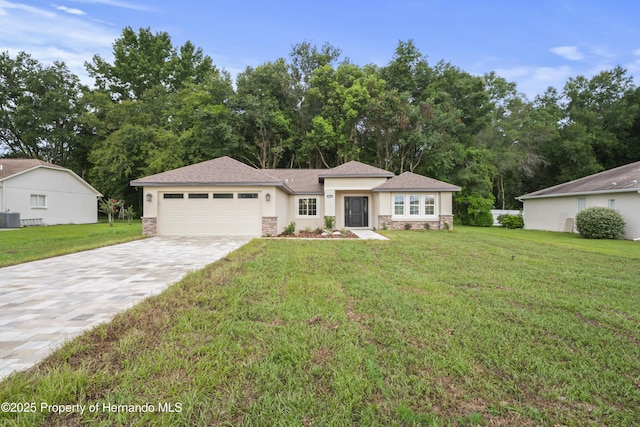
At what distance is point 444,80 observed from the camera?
2539 centimetres

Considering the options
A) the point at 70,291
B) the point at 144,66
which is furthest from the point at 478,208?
the point at 144,66

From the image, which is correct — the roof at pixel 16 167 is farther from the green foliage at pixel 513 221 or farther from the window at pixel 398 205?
the green foliage at pixel 513 221

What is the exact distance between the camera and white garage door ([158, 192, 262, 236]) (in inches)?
519

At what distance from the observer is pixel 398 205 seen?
1666cm

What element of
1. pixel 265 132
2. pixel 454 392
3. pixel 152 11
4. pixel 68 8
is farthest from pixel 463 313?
pixel 265 132

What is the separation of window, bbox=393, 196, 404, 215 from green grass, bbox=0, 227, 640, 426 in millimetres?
11587

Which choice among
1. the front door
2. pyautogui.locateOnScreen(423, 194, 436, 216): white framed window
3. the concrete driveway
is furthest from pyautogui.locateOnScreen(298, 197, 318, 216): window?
the concrete driveway

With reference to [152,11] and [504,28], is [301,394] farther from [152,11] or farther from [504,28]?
[504,28]

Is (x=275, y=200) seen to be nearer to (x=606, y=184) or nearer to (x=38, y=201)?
(x=606, y=184)

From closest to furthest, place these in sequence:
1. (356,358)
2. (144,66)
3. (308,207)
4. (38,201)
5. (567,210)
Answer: (356,358) < (567,210) < (308,207) < (38,201) < (144,66)

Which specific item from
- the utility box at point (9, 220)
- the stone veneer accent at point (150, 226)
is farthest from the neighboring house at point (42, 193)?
the stone veneer accent at point (150, 226)

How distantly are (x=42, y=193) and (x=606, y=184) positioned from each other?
32.2 meters

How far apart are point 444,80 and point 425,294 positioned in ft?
83.4

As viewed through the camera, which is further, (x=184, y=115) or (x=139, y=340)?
(x=184, y=115)
